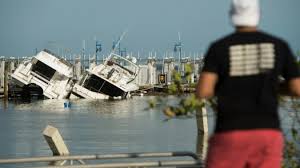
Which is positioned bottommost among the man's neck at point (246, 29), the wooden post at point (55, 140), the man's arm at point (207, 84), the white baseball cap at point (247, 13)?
the wooden post at point (55, 140)

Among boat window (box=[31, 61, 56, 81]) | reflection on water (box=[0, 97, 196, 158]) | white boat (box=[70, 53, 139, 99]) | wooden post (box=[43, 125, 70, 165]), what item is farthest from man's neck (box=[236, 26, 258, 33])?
white boat (box=[70, 53, 139, 99])

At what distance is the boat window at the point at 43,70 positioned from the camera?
71.9m

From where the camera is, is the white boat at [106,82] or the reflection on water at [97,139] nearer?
the reflection on water at [97,139]

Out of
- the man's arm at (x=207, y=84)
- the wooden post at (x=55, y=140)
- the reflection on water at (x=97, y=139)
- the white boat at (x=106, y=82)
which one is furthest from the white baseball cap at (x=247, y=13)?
the white boat at (x=106, y=82)

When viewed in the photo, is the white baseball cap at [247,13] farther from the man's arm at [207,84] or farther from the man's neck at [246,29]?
the man's arm at [207,84]

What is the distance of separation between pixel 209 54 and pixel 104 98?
243 feet

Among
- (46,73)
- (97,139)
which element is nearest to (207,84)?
(97,139)

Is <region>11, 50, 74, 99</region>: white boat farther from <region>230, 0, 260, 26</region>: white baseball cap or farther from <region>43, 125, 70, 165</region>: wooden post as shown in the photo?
<region>230, 0, 260, 26</region>: white baseball cap

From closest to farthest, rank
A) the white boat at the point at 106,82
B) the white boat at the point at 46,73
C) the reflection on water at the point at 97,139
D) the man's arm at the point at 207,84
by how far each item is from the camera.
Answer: the man's arm at the point at 207,84 → the reflection on water at the point at 97,139 → the white boat at the point at 46,73 → the white boat at the point at 106,82

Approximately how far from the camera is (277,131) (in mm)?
3654

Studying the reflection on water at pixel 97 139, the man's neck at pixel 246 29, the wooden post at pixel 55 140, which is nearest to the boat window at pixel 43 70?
the reflection on water at pixel 97 139

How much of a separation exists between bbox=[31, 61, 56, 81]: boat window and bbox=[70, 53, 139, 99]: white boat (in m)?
4.29

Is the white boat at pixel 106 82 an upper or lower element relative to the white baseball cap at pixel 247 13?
lower

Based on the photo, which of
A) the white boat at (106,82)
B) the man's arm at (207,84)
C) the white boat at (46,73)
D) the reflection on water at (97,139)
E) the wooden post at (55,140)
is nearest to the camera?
the man's arm at (207,84)
